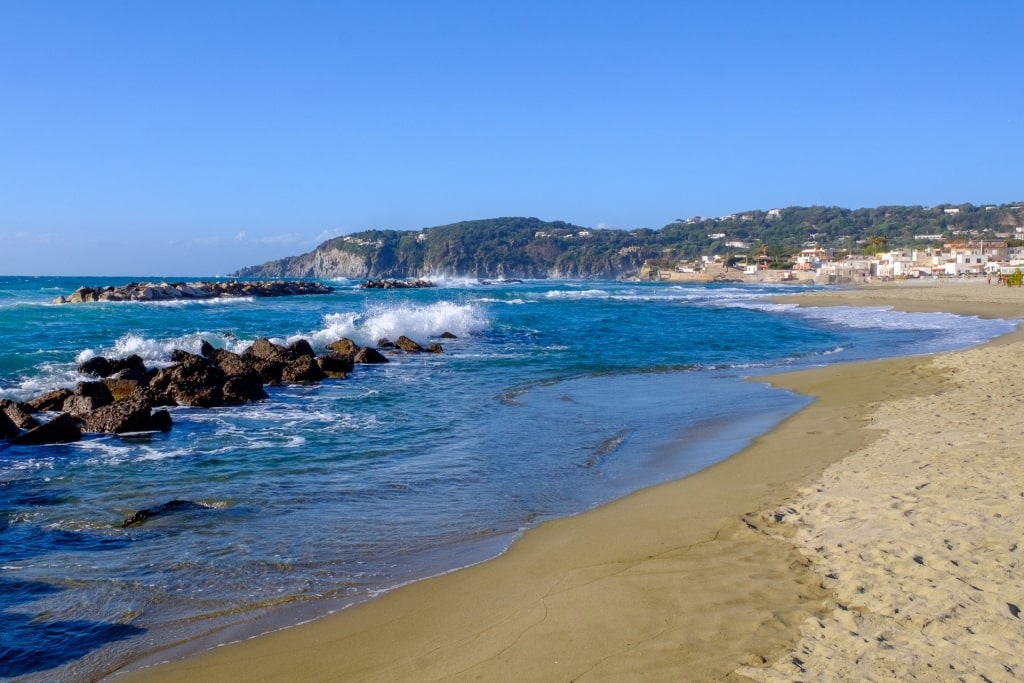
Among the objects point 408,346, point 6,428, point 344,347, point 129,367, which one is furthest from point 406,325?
point 6,428

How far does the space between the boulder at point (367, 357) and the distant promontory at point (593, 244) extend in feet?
394

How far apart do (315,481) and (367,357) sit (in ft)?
38.4

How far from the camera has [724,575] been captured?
5.05m

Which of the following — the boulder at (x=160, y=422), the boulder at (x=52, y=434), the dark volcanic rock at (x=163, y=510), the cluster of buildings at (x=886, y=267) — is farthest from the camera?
the cluster of buildings at (x=886, y=267)

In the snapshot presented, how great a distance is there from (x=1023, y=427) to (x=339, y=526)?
294 inches

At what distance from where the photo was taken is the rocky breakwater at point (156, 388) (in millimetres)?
10855

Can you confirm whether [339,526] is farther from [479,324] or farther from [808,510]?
[479,324]

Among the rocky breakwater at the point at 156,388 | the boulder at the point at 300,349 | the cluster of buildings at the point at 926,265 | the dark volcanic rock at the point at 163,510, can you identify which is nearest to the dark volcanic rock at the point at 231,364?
the rocky breakwater at the point at 156,388

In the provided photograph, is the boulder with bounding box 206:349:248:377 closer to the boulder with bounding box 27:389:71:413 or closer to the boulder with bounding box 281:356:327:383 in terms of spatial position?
the boulder with bounding box 281:356:327:383

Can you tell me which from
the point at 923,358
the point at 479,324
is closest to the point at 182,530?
the point at 923,358

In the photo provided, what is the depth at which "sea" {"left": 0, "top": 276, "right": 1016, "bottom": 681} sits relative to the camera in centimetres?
498

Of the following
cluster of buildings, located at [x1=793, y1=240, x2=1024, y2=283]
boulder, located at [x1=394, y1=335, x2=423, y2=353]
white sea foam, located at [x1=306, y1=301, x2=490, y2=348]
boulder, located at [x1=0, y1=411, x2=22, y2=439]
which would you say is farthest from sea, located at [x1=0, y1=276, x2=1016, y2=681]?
cluster of buildings, located at [x1=793, y1=240, x2=1024, y2=283]

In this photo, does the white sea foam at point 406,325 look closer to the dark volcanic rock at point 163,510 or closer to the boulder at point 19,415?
the boulder at point 19,415

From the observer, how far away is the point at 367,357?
19641mm
